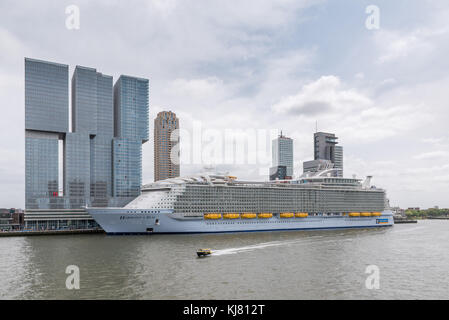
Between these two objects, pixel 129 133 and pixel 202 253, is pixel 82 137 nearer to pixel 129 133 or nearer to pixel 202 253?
pixel 129 133

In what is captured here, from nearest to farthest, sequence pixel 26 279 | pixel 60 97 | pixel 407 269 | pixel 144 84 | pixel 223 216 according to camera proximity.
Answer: pixel 26 279, pixel 407 269, pixel 223 216, pixel 60 97, pixel 144 84

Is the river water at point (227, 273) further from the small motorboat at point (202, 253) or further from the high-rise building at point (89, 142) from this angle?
the high-rise building at point (89, 142)

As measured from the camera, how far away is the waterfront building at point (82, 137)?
305ft

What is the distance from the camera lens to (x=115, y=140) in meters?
107

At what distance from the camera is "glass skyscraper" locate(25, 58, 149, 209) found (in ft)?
306

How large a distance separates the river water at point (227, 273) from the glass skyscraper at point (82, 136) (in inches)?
2103

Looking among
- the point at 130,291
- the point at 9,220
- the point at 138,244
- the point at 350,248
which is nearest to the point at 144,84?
the point at 9,220

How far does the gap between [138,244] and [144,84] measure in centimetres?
7677

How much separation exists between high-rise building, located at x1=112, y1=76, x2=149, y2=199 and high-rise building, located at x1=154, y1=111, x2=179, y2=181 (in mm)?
70192

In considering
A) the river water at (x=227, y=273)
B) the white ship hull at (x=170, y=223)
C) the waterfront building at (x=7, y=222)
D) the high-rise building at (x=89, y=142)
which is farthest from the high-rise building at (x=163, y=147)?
the river water at (x=227, y=273)

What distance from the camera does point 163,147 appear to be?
185750 millimetres

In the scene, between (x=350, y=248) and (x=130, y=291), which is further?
(x=350, y=248)

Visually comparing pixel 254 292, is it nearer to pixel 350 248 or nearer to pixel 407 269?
pixel 407 269

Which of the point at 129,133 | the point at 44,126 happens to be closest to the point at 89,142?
the point at 129,133
